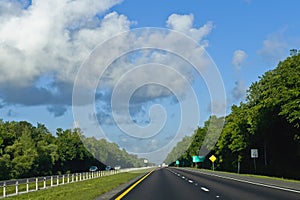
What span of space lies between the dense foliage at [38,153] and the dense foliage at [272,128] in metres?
40.9

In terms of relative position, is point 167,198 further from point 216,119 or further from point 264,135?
point 216,119

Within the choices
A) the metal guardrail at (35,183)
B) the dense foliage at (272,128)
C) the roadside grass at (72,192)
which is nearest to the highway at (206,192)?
the roadside grass at (72,192)

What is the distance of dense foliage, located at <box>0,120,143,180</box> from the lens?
95012 millimetres

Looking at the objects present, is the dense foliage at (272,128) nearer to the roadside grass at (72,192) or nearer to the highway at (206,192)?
the highway at (206,192)

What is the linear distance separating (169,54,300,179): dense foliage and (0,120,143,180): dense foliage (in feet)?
134

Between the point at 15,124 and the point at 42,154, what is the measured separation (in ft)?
125

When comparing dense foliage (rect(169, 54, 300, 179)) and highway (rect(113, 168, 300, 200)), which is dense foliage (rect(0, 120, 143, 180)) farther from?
highway (rect(113, 168, 300, 200))

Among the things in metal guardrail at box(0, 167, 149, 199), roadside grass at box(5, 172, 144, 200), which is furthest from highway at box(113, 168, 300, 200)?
metal guardrail at box(0, 167, 149, 199)

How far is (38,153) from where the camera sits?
→ 112 meters

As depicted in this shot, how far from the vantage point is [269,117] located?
2547 inches

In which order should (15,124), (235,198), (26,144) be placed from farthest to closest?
1. (15,124)
2. (26,144)
3. (235,198)

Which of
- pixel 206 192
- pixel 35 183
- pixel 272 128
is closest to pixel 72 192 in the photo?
pixel 206 192

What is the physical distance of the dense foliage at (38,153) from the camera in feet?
312

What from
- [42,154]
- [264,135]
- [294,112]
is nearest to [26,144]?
[42,154]
